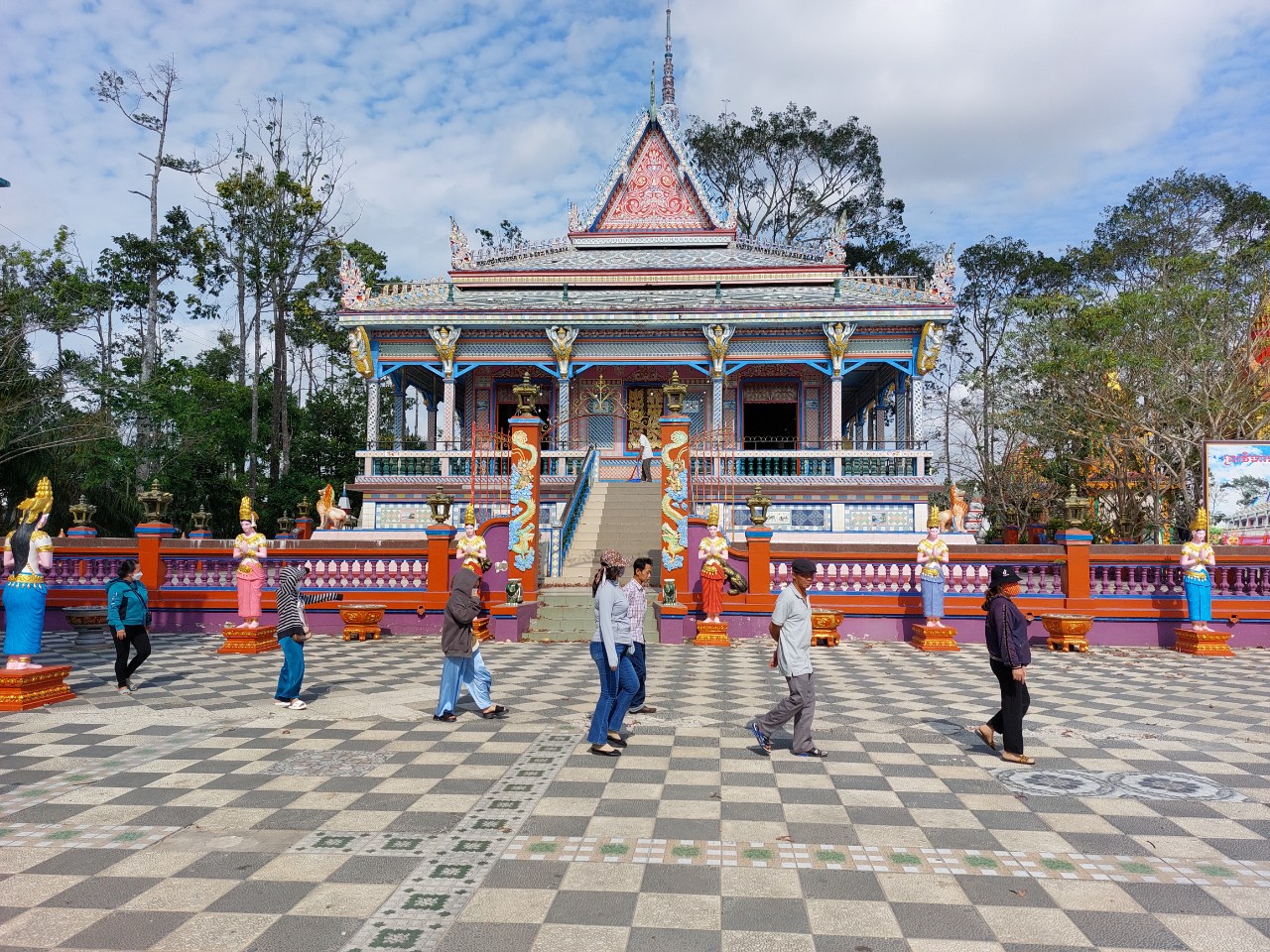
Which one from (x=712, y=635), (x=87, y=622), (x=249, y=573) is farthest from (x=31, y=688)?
(x=712, y=635)

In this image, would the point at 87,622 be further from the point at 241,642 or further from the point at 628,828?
the point at 628,828

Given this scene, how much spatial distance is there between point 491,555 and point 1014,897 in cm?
1157

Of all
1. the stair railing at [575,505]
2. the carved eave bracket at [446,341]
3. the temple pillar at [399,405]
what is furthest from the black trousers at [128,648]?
the carved eave bracket at [446,341]

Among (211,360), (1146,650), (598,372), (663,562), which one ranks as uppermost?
(211,360)

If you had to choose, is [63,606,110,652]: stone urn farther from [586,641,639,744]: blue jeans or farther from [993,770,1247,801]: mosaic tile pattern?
[993,770,1247,801]: mosaic tile pattern

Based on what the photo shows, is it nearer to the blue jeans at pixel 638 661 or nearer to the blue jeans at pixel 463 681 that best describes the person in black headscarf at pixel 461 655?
the blue jeans at pixel 463 681

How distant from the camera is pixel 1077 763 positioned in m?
6.45

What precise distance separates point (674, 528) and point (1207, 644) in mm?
8636

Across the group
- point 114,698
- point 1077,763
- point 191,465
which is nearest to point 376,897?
point 1077,763

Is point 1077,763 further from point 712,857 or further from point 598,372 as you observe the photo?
point 598,372

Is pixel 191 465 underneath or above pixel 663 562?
above

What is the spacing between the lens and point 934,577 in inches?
516

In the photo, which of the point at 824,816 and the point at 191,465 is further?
the point at 191,465

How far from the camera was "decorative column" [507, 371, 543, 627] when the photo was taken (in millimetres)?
14391
